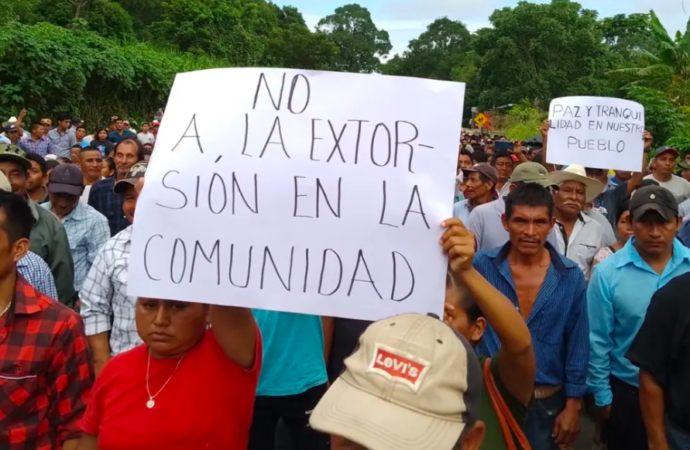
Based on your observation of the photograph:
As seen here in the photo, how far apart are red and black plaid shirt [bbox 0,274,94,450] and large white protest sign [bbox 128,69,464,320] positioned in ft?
1.81

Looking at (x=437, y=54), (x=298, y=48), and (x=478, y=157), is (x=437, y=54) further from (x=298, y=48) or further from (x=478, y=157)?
(x=478, y=157)

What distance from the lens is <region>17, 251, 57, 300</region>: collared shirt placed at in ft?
10.4

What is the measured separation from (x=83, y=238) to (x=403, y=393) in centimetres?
367

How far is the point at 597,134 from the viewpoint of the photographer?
240 inches

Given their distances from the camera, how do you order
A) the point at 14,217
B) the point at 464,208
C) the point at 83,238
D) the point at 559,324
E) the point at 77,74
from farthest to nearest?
the point at 77,74
the point at 464,208
the point at 83,238
the point at 559,324
the point at 14,217

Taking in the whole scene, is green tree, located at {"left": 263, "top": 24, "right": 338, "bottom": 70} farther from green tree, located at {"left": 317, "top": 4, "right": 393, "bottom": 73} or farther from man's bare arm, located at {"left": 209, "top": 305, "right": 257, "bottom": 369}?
man's bare arm, located at {"left": 209, "top": 305, "right": 257, "bottom": 369}

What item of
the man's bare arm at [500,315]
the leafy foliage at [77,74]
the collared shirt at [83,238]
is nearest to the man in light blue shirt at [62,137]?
the leafy foliage at [77,74]

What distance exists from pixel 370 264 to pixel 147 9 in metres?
43.6

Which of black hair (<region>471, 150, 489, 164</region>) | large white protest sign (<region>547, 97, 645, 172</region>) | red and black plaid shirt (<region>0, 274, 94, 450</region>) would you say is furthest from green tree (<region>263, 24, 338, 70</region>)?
red and black plaid shirt (<region>0, 274, 94, 450</region>)

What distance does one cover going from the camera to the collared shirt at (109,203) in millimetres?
5584

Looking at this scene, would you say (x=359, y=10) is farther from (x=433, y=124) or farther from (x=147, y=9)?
(x=433, y=124)

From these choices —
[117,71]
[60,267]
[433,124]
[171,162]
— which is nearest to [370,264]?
[433,124]

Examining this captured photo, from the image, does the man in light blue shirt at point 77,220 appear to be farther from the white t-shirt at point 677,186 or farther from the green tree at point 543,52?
the green tree at point 543,52

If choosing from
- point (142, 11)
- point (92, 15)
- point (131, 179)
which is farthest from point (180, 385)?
point (142, 11)
